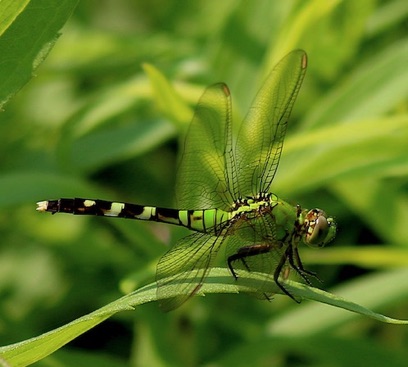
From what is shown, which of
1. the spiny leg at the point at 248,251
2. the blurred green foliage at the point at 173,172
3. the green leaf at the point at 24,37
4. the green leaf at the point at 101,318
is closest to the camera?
the green leaf at the point at 101,318

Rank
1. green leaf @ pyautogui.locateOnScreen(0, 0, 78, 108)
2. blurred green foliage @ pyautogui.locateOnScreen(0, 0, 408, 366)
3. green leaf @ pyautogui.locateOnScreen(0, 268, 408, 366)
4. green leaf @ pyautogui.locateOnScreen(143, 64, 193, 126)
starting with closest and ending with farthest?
1. green leaf @ pyautogui.locateOnScreen(0, 268, 408, 366)
2. green leaf @ pyautogui.locateOnScreen(0, 0, 78, 108)
3. green leaf @ pyautogui.locateOnScreen(143, 64, 193, 126)
4. blurred green foliage @ pyautogui.locateOnScreen(0, 0, 408, 366)

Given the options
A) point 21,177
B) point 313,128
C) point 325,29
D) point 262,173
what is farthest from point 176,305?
point 325,29

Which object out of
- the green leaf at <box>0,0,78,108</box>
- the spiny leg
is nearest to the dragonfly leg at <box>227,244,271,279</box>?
the spiny leg

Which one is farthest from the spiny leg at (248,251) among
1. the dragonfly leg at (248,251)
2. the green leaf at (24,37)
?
the green leaf at (24,37)


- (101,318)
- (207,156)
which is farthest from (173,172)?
(101,318)

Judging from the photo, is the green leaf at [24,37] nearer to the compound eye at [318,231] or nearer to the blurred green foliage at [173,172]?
the blurred green foliage at [173,172]

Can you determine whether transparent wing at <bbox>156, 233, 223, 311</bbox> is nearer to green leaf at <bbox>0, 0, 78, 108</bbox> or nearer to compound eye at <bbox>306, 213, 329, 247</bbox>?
compound eye at <bbox>306, 213, 329, 247</bbox>
